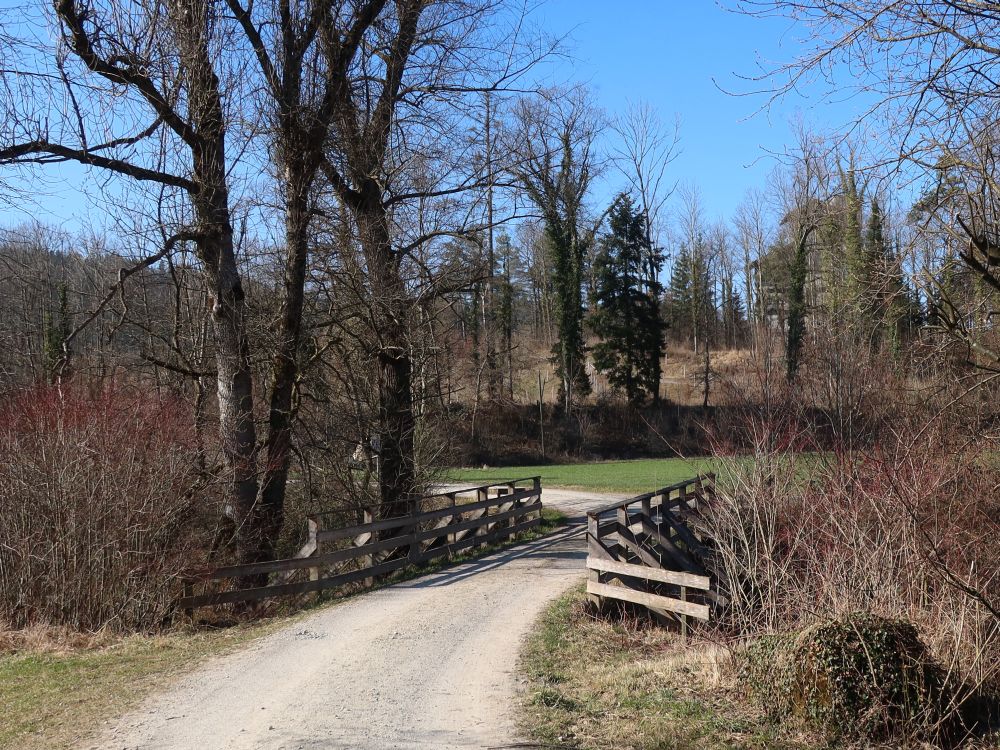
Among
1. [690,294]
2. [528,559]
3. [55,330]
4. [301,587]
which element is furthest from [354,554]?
[690,294]

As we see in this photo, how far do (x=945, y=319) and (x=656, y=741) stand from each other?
4.86 meters

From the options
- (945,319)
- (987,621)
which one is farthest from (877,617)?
(945,319)

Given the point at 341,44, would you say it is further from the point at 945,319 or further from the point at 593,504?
the point at 593,504

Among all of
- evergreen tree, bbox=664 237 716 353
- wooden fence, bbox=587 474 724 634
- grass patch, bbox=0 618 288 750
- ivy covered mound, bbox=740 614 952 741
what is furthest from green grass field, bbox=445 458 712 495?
evergreen tree, bbox=664 237 716 353

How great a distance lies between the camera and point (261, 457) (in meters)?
14.5

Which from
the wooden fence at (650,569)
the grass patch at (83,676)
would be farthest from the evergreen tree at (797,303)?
the grass patch at (83,676)

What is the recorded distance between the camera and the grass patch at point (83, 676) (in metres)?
6.96

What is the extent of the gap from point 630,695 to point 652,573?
302 cm

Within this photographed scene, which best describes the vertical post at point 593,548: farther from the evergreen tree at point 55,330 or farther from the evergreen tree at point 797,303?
the evergreen tree at point 797,303

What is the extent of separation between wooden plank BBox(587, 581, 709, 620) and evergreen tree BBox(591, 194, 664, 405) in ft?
140

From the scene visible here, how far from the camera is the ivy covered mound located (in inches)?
255

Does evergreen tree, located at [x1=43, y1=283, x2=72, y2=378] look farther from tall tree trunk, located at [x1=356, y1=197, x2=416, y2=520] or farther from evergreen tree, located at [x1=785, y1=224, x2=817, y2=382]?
evergreen tree, located at [x1=785, y1=224, x2=817, y2=382]

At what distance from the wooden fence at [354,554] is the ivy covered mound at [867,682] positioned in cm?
737

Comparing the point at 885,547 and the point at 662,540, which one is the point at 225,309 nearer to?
the point at 662,540
